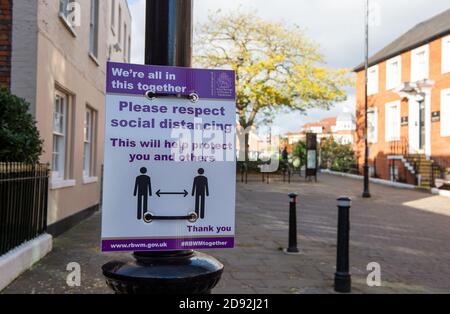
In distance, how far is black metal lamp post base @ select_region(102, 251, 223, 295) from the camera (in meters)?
1.86

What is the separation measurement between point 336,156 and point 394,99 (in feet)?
33.1

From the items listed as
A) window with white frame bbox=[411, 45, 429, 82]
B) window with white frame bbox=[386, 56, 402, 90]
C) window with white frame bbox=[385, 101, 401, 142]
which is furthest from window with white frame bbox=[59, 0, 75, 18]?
window with white frame bbox=[386, 56, 402, 90]

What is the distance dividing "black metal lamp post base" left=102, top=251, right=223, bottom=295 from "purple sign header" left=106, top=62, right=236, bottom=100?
0.67m

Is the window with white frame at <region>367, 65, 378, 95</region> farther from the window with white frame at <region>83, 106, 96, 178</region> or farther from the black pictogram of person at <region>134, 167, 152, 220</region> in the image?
the black pictogram of person at <region>134, 167, 152, 220</region>

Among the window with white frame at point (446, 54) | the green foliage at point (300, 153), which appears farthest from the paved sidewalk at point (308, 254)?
the green foliage at point (300, 153)

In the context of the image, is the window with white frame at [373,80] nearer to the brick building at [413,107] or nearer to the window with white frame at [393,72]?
the brick building at [413,107]

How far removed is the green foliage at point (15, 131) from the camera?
636 centimetres

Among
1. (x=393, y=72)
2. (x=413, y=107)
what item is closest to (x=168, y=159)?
(x=413, y=107)

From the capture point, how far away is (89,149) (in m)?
13.2

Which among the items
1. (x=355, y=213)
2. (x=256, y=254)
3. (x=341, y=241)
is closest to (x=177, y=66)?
(x=341, y=241)

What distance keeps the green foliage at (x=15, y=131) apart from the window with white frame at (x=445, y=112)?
22669 mm

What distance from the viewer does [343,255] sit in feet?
19.9
